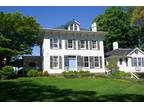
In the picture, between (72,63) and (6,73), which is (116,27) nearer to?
(72,63)

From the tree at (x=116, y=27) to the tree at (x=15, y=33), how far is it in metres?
19.0

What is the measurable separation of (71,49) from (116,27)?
1800 centimetres

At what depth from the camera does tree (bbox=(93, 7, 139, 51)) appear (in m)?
52.5

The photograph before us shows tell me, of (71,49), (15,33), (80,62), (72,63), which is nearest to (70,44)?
(71,49)

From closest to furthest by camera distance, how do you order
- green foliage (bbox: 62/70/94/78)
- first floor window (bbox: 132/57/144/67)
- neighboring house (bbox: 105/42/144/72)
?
green foliage (bbox: 62/70/94/78) < neighboring house (bbox: 105/42/144/72) < first floor window (bbox: 132/57/144/67)

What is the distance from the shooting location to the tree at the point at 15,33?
110 ft

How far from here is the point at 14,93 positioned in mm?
18062

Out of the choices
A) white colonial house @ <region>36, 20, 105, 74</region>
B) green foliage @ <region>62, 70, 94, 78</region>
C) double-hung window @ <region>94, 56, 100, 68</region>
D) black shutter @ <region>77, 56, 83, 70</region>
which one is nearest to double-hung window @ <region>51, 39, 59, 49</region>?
white colonial house @ <region>36, 20, 105, 74</region>

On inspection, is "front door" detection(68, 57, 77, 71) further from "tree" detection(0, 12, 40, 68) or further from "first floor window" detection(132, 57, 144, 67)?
"first floor window" detection(132, 57, 144, 67)

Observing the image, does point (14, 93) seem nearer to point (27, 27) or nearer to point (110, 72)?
point (27, 27)

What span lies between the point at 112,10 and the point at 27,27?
23366 millimetres

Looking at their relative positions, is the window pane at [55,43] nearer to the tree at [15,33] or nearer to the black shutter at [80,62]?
the tree at [15,33]

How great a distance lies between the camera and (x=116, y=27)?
174ft
